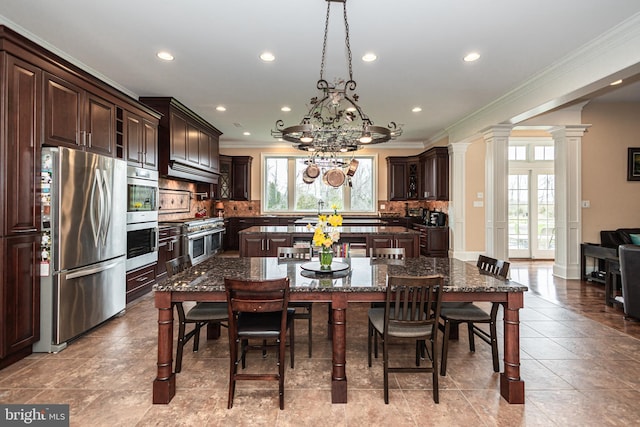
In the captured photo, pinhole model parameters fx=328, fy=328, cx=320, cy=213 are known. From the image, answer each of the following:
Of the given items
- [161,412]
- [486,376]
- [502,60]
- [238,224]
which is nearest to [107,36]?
[161,412]

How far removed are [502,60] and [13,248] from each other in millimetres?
4883

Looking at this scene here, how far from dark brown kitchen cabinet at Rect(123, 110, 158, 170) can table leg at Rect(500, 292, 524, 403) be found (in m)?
4.11

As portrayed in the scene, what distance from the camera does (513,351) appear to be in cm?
203

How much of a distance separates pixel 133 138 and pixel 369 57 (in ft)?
9.72

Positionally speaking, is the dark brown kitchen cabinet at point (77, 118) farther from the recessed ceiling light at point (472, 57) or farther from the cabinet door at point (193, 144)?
the recessed ceiling light at point (472, 57)

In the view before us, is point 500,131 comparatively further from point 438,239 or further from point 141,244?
point 141,244

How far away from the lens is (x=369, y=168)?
28.5 feet

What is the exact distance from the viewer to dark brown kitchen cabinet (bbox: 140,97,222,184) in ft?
16.4

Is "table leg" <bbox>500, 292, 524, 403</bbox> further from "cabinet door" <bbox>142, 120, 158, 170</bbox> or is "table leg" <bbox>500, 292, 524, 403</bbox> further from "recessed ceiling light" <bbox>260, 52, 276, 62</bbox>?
"cabinet door" <bbox>142, 120, 158, 170</bbox>

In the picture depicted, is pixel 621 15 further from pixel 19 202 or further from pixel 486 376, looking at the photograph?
pixel 19 202

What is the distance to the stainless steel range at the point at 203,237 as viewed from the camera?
5.67 meters

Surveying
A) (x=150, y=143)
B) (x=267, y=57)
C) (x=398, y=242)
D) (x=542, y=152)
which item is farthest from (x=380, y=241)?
(x=542, y=152)

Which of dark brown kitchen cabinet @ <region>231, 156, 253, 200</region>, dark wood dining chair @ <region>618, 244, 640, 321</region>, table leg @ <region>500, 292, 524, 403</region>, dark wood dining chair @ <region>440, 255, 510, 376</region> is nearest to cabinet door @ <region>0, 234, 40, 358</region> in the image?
dark wood dining chair @ <region>440, 255, 510, 376</region>

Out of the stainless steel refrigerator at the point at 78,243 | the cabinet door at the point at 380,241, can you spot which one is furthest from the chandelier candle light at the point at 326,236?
the cabinet door at the point at 380,241
